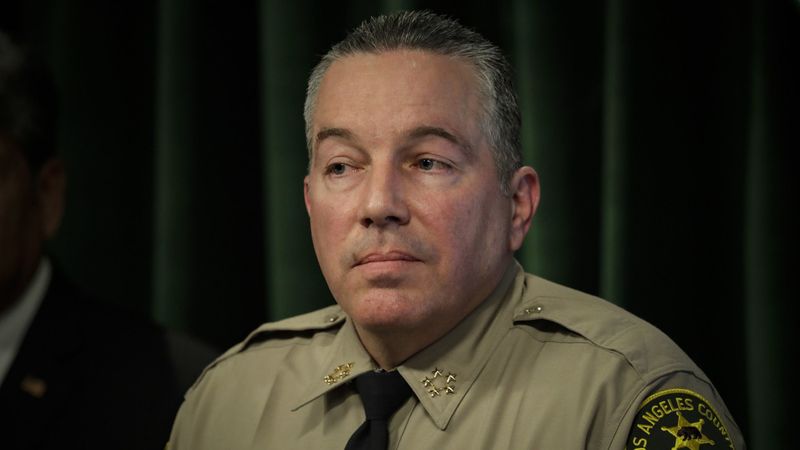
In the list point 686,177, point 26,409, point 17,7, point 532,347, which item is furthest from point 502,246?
point 17,7

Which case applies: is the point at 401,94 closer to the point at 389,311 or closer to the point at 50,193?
the point at 389,311

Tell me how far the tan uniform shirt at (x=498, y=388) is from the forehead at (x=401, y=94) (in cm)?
27

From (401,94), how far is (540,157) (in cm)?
50

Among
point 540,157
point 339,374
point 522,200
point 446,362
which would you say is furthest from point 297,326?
point 540,157

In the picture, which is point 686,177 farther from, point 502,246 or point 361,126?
point 361,126

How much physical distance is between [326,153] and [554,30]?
0.60m

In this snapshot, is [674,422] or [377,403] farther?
[377,403]

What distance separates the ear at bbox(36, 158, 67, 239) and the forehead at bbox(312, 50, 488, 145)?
0.69 metres

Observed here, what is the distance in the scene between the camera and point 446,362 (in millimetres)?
1243

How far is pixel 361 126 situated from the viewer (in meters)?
1.20

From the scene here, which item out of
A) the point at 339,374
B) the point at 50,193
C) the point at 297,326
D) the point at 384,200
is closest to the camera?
the point at 384,200

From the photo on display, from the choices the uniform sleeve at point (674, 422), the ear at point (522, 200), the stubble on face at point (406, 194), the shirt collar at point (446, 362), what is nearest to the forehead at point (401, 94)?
the stubble on face at point (406, 194)

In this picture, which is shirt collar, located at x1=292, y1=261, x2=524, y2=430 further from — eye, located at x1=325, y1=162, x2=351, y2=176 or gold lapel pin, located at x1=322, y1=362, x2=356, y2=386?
eye, located at x1=325, y1=162, x2=351, y2=176

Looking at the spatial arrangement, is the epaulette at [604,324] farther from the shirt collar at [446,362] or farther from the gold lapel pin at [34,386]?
the gold lapel pin at [34,386]
